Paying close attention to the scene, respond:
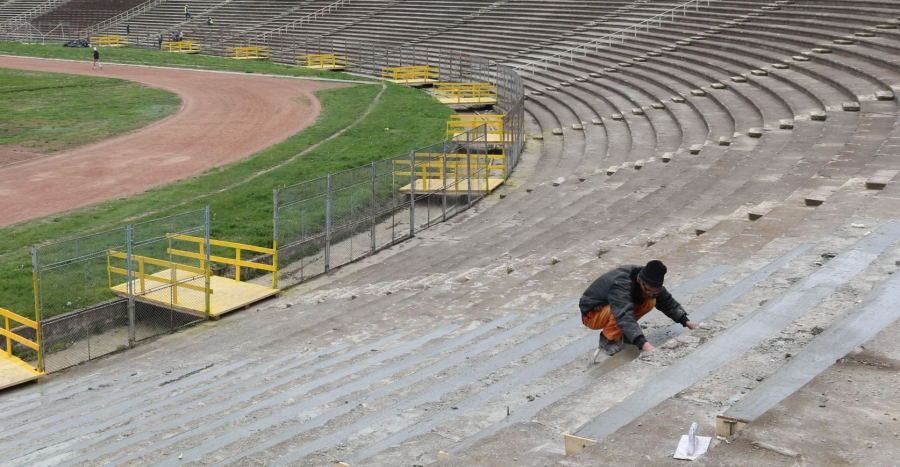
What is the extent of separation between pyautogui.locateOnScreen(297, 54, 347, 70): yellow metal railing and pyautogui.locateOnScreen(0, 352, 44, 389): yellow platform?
41004 millimetres

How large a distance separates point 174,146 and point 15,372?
19822mm

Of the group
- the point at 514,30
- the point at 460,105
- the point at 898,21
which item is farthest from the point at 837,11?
the point at 514,30

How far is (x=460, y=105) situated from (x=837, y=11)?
1510 centimetres

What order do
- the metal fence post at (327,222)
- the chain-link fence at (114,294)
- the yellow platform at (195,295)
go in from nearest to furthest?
the chain-link fence at (114,294) → the yellow platform at (195,295) → the metal fence post at (327,222)

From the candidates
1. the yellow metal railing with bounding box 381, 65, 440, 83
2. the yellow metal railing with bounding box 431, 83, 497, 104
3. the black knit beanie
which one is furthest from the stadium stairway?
the yellow metal railing with bounding box 381, 65, 440, 83

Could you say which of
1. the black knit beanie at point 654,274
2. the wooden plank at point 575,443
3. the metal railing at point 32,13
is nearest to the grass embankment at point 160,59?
the metal railing at point 32,13

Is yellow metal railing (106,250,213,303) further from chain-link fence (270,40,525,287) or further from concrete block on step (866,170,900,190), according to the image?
concrete block on step (866,170,900,190)

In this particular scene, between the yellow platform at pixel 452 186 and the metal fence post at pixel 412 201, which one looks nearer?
the metal fence post at pixel 412 201

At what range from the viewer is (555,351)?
1046cm

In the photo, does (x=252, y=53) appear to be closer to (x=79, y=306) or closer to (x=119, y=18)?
(x=119, y=18)

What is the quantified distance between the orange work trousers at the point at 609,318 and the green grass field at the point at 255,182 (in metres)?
12.1

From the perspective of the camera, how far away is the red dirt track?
27281 mm

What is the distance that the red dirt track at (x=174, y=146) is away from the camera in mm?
27281

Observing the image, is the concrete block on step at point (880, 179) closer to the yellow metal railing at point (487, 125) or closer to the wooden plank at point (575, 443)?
the wooden plank at point (575, 443)
